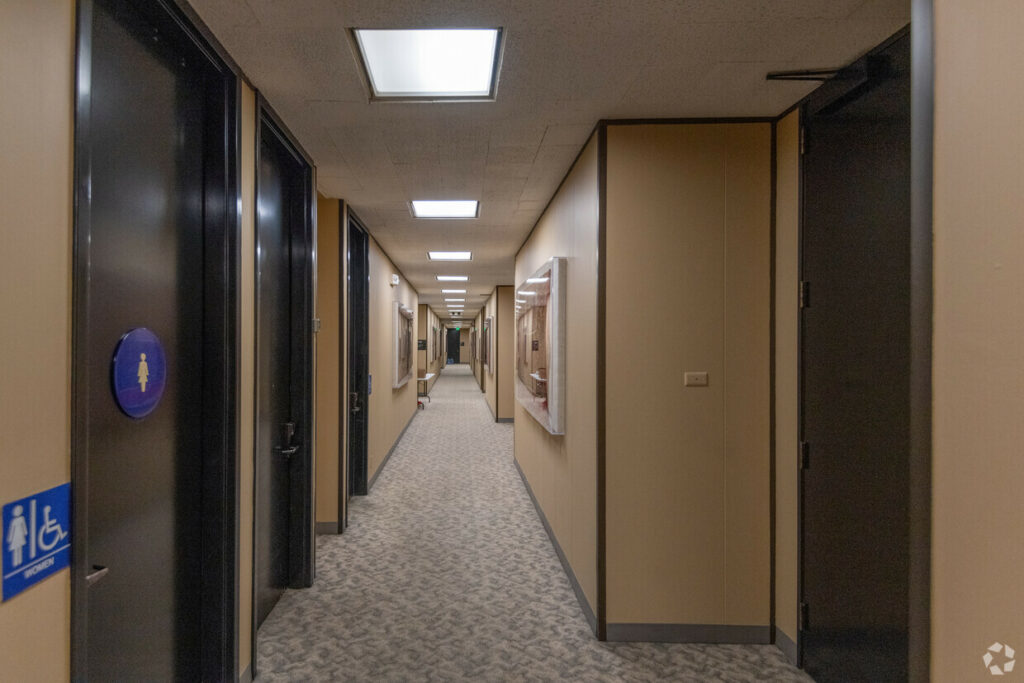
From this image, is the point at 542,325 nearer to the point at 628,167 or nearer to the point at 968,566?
the point at 628,167

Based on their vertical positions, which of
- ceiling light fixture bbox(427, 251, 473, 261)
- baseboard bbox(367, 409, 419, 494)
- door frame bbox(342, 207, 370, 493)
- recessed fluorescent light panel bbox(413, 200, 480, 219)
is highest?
recessed fluorescent light panel bbox(413, 200, 480, 219)

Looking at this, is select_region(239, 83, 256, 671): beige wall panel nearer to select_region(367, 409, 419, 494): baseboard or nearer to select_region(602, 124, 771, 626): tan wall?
select_region(602, 124, 771, 626): tan wall

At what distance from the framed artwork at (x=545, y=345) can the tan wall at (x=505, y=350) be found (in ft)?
13.6

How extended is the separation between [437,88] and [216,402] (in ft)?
5.60

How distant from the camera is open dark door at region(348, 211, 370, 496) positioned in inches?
193

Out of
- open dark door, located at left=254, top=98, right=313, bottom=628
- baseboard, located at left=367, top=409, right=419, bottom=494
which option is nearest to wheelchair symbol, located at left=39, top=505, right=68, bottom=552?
open dark door, located at left=254, top=98, right=313, bottom=628

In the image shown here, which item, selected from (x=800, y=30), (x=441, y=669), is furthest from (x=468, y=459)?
(x=800, y=30)

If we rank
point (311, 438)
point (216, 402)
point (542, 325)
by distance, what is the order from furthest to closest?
point (542, 325), point (311, 438), point (216, 402)

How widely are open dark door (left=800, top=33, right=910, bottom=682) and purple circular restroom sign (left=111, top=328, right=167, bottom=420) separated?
2676 millimetres

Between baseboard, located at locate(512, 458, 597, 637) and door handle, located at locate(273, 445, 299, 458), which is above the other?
door handle, located at locate(273, 445, 299, 458)

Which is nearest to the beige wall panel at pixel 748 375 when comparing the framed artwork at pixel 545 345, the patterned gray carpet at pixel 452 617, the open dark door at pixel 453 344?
the patterned gray carpet at pixel 452 617

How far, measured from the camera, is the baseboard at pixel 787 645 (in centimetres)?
242

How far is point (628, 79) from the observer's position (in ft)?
7.12

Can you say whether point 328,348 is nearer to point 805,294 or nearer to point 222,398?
point 222,398
